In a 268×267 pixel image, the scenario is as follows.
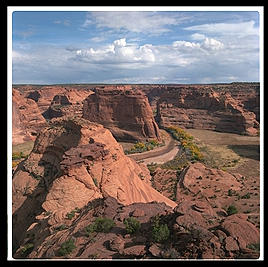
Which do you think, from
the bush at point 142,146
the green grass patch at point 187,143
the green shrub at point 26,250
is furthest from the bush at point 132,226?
the bush at point 142,146

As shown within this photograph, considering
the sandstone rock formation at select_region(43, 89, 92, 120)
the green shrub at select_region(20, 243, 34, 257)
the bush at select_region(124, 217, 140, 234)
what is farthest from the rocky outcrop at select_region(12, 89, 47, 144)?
the bush at select_region(124, 217, 140, 234)

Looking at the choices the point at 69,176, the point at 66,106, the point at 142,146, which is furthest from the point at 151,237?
Result: the point at 66,106

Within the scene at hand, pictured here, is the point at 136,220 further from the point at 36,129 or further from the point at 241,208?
the point at 36,129

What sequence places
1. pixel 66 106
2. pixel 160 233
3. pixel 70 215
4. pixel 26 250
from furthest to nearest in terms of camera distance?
1. pixel 66 106
2. pixel 70 215
3. pixel 26 250
4. pixel 160 233

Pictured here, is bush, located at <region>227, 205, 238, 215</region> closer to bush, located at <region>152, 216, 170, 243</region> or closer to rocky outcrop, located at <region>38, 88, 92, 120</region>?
bush, located at <region>152, 216, 170, 243</region>

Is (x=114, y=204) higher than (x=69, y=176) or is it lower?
lower

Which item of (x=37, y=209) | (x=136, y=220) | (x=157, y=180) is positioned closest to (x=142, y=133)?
(x=157, y=180)

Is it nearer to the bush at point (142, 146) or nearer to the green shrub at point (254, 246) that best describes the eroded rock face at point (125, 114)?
the bush at point (142, 146)

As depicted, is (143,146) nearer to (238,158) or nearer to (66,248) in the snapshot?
(238,158)
